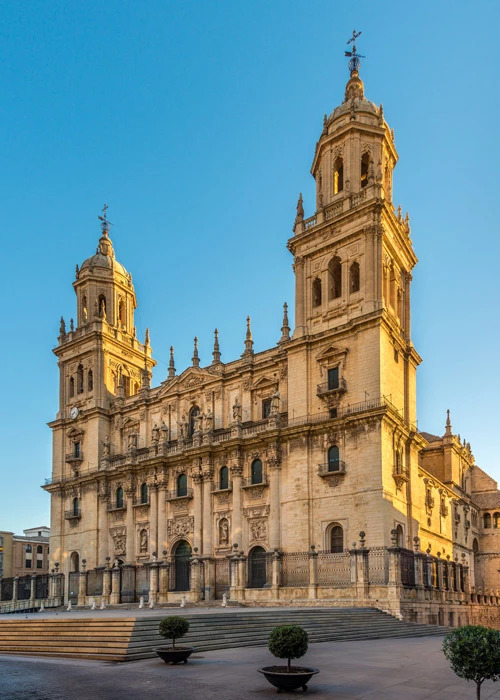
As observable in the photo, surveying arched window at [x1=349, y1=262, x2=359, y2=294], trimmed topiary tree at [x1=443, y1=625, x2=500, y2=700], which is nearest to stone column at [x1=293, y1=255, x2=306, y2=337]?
arched window at [x1=349, y1=262, x2=359, y2=294]

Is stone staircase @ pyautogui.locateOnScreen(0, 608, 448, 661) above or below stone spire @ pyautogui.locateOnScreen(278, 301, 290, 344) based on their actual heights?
below

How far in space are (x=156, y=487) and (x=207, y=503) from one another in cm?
488

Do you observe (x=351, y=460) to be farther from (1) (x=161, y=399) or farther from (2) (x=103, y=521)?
(2) (x=103, y=521)

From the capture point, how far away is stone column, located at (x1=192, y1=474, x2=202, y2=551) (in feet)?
136

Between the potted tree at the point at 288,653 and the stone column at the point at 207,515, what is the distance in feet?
95.6

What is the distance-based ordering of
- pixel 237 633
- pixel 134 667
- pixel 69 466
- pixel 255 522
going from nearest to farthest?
pixel 134 667
pixel 237 633
pixel 255 522
pixel 69 466

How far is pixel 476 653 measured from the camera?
931 centimetres

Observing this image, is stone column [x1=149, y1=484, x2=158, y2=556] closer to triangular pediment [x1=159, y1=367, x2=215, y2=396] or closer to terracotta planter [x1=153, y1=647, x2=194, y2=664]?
triangular pediment [x1=159, y1=367, x2=215, y2=396]

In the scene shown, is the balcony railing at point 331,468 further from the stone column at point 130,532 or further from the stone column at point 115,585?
the stone column at point 115,585

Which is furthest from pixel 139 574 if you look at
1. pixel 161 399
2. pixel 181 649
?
pixel 181 649

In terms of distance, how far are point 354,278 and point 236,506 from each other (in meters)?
15.3

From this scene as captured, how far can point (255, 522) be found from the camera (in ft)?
129

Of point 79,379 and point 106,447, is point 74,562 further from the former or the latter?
point 79,379

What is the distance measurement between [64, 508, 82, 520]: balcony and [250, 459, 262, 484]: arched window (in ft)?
53.6
